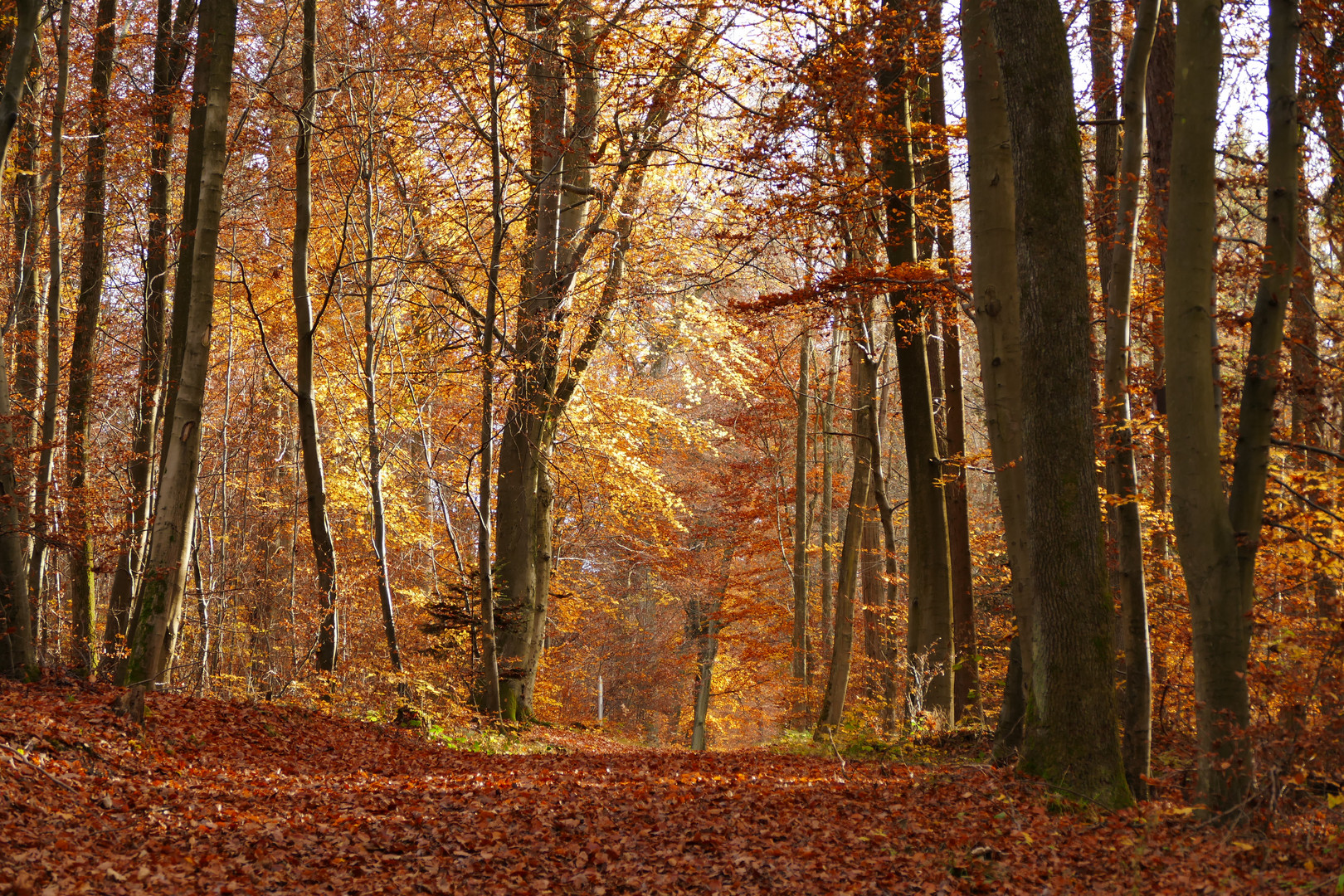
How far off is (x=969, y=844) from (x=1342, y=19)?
23.2ft

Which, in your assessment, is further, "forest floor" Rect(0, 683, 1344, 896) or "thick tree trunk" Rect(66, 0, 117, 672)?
"thick tree trunk" Rect(66, 0, 117, 672)

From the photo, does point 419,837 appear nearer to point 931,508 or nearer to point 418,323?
point 931,508

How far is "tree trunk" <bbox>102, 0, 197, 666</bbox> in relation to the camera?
10.4m

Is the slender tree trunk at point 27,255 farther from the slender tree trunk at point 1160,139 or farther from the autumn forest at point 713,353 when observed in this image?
the slender tree trunk at point 1160,139

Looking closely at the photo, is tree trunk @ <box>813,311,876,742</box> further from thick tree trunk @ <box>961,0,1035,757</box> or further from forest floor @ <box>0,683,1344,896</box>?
forest floor @ <box>0,683,1344,896</box>

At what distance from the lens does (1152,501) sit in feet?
36.0

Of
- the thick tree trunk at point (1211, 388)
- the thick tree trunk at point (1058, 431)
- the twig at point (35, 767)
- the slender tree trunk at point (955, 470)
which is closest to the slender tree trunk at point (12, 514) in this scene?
the twig at point (35, 767)

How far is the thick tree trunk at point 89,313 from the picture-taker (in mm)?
9992

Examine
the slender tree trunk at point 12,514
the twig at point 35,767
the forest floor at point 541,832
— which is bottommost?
the forest floor at point 541,832

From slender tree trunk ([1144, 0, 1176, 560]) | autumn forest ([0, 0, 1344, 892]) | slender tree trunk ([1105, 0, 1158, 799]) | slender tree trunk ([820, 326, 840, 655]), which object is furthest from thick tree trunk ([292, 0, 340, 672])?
slender tree trunk ([1144, 0, 1176, 560])

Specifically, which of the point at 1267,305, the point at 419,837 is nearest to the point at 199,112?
the point at 419,837

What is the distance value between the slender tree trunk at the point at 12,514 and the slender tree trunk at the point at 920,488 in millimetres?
8247

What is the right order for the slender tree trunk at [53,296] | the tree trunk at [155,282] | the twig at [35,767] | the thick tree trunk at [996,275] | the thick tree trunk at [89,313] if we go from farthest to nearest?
1. the tree trunk at [155,282]
2. the thick tree trunk at [89,313]
3. the slender tree trunk at [53,296]
4. the thick tree trunk at [996,275]
5. the twig at [35,767]

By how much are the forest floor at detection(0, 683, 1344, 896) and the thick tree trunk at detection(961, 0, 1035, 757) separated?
6.61 feet
